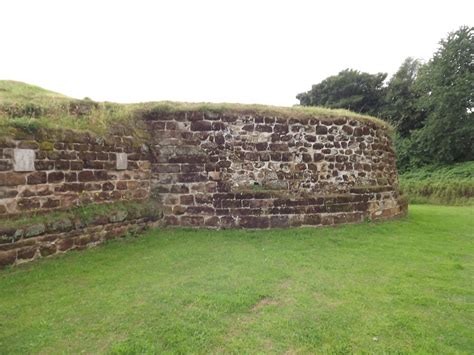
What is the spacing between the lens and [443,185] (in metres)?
20.5

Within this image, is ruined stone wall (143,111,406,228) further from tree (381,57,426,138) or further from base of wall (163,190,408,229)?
tree (381,57,426,138)

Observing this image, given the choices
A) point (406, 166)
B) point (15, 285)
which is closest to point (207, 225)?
point (15, 285)

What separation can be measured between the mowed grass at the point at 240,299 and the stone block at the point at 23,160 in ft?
4.90

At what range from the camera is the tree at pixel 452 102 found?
24.8 metres

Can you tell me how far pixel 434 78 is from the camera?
2638 centimetres

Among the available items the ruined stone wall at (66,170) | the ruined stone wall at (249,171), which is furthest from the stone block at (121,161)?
the ruined stone wall at (249,171)

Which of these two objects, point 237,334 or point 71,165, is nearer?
point 237,334

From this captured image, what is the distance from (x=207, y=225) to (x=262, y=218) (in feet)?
4.18

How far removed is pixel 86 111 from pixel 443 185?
20.1 m

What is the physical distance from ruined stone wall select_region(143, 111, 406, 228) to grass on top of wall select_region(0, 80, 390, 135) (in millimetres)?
176

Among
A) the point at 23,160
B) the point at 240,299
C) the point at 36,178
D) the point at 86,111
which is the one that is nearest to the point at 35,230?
the point at 36,178

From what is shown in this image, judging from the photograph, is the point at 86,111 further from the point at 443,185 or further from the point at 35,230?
the point at 443,185

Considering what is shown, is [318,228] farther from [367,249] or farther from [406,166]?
[406,166]

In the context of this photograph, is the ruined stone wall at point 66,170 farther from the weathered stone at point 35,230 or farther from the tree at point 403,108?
the tree at point 403,108
